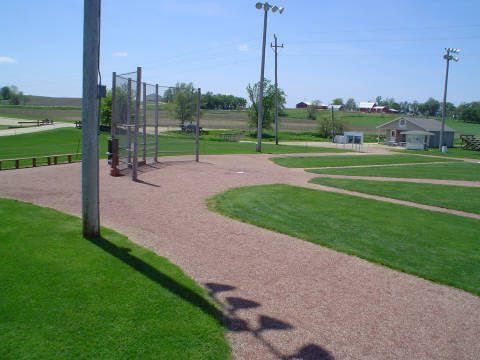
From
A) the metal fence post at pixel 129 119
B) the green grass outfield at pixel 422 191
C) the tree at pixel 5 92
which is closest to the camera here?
the green grass outfield at pixel 422 191

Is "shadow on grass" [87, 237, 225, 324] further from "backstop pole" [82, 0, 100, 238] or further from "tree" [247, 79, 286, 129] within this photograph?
"tree" [247, 79, 286, 129]

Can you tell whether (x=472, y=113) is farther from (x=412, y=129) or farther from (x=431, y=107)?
(x=412, y=129)

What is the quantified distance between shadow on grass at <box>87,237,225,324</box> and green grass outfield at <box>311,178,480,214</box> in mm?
9173

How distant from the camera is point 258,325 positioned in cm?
496

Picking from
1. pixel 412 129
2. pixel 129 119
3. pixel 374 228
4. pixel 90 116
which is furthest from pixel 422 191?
pixel 412 129

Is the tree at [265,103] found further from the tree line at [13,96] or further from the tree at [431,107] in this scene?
the tree at [431,107]

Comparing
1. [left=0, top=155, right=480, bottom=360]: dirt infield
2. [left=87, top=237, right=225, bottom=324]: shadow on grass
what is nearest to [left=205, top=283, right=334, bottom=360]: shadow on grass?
[left=0, top=155, right=480, bottom=360]: dirt infield

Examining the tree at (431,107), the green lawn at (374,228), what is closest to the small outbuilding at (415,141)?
the green lawn at (374,228)

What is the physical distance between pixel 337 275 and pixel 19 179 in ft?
32.4

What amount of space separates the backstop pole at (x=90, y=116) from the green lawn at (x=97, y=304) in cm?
42

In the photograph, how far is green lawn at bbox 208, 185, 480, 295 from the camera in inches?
293

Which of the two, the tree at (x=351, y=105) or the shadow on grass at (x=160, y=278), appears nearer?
the shadow on grass at (x=160, y=278)

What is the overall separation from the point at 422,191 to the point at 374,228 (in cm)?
665

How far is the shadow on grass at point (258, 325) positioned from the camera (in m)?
4.40
